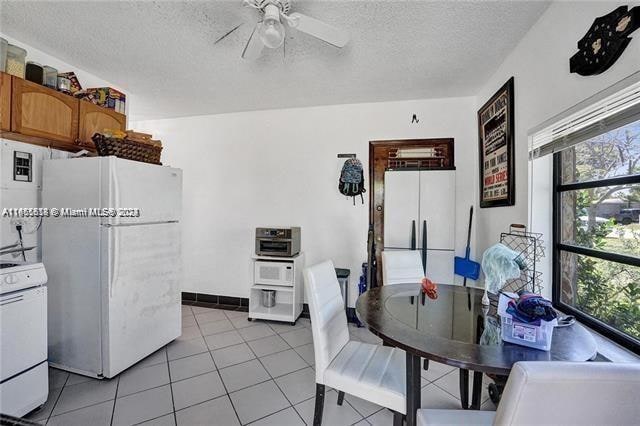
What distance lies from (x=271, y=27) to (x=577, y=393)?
1913mm

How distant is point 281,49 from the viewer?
2236 millimetres

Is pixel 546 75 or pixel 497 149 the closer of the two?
pixel 546 75

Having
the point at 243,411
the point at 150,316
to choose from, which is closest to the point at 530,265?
the point at 243,411

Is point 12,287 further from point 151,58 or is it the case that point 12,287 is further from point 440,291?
point 440,291

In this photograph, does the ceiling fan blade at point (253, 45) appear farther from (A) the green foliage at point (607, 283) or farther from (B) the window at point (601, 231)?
(A) the green foliage at point (607, 283)

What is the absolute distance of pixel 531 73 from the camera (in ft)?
6.37

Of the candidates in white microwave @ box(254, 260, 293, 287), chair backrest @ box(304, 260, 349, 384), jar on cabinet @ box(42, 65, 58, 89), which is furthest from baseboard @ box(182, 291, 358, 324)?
jar on cabinet @ box(42, 65, 58, 89)

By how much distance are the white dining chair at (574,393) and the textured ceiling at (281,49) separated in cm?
196

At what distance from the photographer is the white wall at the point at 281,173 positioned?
10.5ft

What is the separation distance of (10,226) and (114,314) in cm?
103

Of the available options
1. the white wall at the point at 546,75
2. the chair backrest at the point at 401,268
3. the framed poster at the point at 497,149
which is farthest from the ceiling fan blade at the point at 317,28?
the chair backrest at the point at 401,268

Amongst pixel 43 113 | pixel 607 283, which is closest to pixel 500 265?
pixel 607 283

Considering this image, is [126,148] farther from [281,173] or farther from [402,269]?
[402,269]

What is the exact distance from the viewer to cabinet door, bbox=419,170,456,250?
3.00 metres
